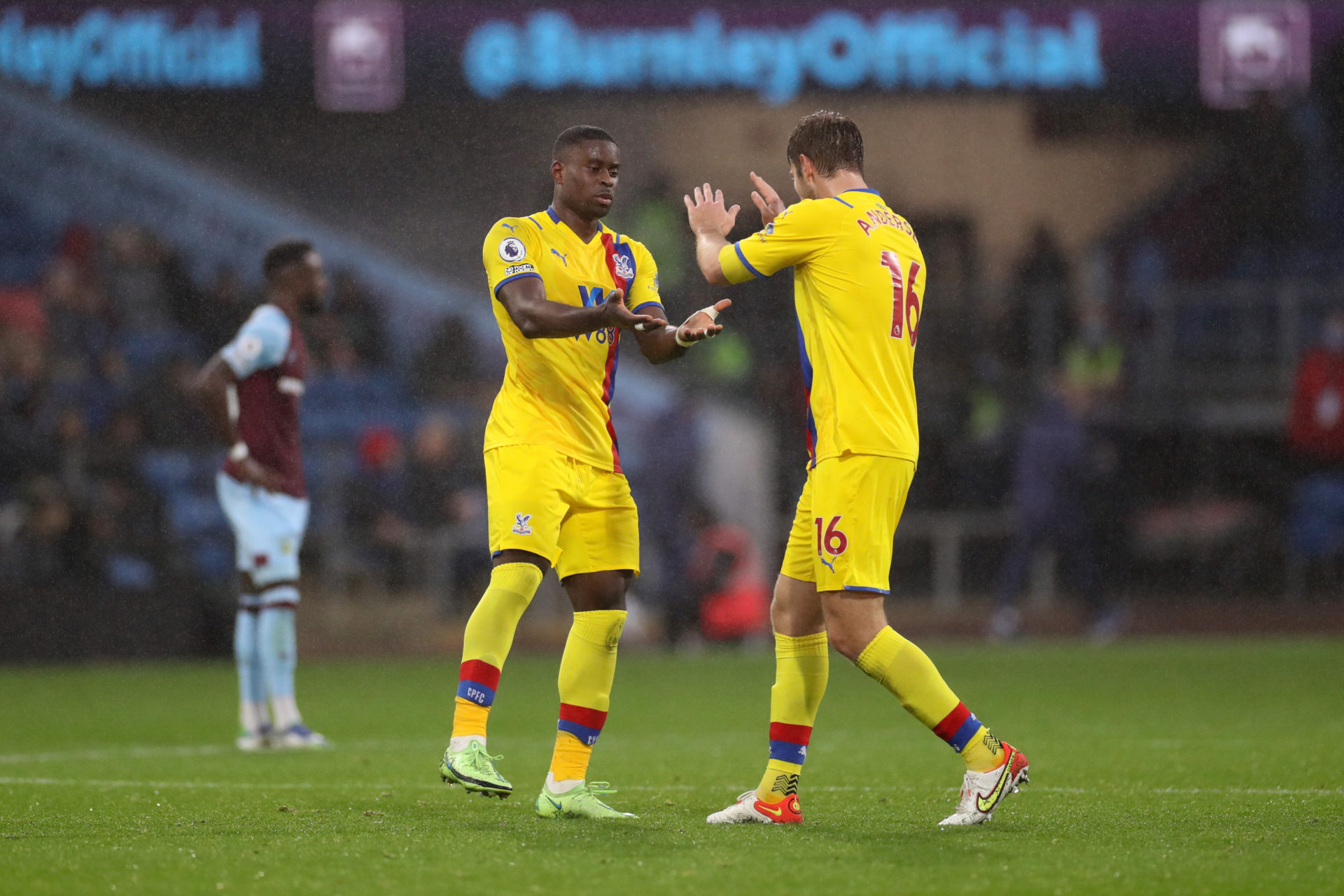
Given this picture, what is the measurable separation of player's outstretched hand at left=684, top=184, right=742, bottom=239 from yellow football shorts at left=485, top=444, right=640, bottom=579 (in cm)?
89

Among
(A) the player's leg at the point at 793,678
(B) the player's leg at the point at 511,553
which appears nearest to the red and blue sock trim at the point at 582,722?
(B) the player's leg at the point at 511,553

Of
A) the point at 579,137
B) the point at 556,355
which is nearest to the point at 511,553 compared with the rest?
the point at 556,355

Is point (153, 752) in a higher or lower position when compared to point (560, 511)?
lower

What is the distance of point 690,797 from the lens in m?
6.21

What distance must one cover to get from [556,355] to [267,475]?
345 centimetres

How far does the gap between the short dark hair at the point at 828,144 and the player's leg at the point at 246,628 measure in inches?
169

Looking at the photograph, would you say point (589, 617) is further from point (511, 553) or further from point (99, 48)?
point (99, 48)

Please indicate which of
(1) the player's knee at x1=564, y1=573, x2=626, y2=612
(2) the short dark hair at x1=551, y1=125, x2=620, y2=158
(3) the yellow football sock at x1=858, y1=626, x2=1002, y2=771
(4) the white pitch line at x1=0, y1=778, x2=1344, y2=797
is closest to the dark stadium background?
(4) the white pitch line at x1=0, y1=778, x2=1344, y2=797

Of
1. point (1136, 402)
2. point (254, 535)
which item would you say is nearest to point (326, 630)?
point (254, 535)

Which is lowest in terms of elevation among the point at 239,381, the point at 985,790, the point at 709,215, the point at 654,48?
the point at 985,790

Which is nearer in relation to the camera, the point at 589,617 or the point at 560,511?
the point at 560,511

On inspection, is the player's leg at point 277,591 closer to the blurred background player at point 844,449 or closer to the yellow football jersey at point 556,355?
the yellow football jersey at point 556,355

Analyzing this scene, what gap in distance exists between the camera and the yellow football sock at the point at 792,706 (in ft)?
18.1

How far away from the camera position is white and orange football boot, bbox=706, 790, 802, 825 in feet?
17.8
